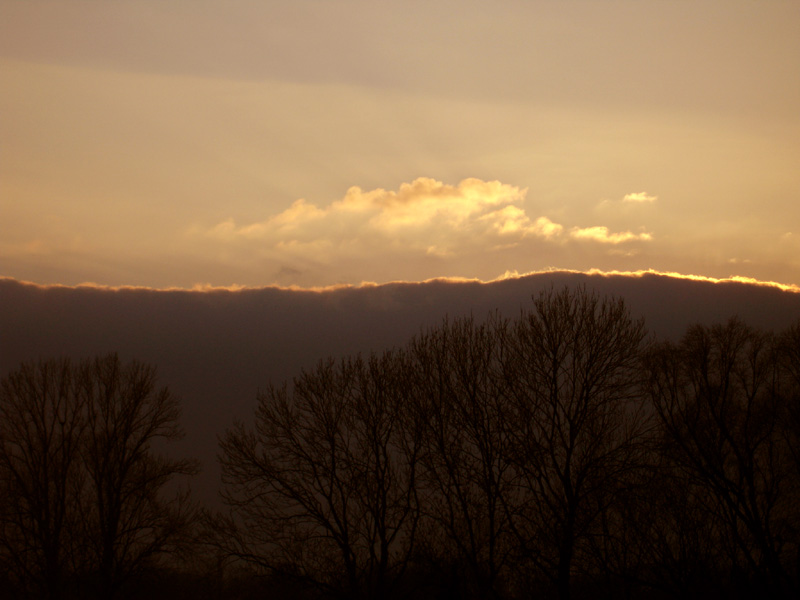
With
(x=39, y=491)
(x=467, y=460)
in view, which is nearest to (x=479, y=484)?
(x=467, y=460)

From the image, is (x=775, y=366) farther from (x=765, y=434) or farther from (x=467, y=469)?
(x=467, y=469)

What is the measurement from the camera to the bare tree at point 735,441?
2511 cm

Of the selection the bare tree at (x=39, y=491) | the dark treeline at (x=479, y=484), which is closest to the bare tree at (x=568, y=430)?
the dark treeline at (x=479, y=484)

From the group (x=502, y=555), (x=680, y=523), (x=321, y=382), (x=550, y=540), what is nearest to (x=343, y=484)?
(x=321, y=382)

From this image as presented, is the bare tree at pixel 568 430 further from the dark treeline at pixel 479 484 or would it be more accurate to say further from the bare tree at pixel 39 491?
the bare tree at pixel 39 491

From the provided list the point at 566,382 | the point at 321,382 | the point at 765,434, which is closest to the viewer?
the point at 566,382

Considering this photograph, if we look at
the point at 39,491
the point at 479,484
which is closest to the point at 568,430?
the point at 479,484

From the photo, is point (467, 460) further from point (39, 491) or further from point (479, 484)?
point (39, 491)

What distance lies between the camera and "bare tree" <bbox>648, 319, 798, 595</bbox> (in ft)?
82.4

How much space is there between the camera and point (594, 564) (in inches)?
850

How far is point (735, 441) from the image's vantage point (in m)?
27.7

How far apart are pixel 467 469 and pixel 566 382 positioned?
425cm

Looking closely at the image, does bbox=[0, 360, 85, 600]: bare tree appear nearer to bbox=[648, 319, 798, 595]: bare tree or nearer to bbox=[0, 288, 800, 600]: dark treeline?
bbox=[0, 288, 800, 600]: dark treeline

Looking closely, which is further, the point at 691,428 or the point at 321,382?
the point at 691,428
